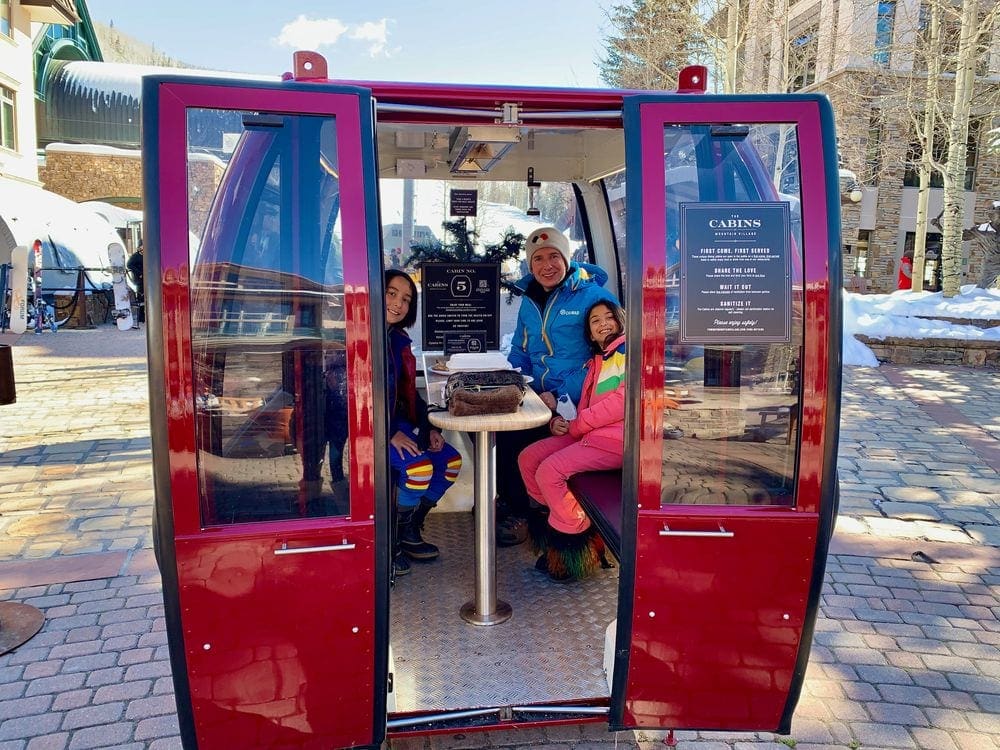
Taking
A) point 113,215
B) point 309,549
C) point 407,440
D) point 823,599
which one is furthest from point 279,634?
point 113,215

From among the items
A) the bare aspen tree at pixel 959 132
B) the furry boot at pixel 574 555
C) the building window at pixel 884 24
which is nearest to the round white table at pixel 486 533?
the furry boot at pixel 574 555

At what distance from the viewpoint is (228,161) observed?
2.21m

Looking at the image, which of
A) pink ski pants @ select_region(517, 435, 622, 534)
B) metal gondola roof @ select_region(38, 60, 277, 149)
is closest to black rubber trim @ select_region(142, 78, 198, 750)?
pink ski pants @ select_region(517, 435, 622, 534)

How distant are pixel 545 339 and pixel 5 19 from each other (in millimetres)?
24802

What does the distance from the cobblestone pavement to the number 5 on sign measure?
17cm

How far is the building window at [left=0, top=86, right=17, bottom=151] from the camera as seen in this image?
21.8 meters

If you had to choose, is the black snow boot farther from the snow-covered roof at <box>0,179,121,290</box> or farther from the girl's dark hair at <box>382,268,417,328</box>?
the snow-covered roof at <box>0,179,121,290</box>

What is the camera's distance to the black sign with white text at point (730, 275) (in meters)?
2.28

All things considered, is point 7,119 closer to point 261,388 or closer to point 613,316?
point 613,316

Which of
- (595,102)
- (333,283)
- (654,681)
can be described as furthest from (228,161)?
(654,681)

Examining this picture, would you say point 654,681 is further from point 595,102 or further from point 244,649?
point 595,102

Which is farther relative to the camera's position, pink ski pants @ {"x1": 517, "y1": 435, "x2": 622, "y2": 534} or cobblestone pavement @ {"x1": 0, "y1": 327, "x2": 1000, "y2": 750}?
pink ski pants @ {"x1": 517, "y1": 435, "x2": 622, "y2": 534}

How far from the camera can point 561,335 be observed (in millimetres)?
4383

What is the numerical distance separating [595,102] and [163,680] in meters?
3.13
